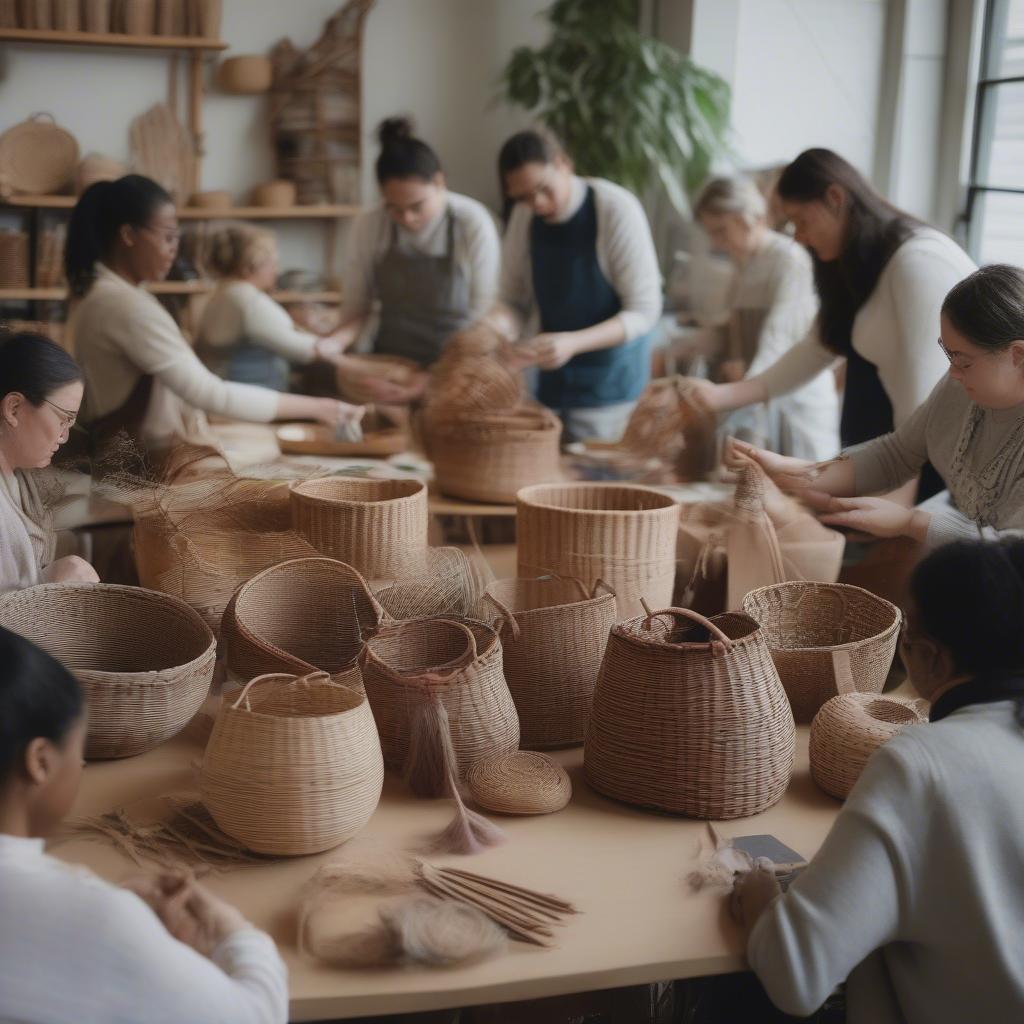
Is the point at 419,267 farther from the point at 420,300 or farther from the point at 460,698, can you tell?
the point at 460,698

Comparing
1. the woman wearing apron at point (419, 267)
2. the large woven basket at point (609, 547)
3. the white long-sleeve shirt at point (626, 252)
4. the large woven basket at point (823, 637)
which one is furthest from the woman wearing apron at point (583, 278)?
the large woven basket at point (823, 637)

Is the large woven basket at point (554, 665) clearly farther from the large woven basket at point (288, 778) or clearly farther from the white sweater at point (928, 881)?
the white sweater at point (928, 881)

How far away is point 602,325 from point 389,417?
0.75 m

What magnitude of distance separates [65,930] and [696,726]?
832 millimetres

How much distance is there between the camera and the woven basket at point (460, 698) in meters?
1.72

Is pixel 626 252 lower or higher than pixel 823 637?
higher

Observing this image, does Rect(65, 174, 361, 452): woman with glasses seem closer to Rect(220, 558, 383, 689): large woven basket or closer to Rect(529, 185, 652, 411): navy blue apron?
Rect(529, 185, 652, 411): navy blue apron

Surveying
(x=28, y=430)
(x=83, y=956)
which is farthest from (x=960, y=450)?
(x=83, y=956)

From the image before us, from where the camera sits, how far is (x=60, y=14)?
5.69 meters

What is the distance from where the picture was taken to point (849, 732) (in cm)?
171

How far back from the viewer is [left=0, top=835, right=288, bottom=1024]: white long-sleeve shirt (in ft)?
3.57

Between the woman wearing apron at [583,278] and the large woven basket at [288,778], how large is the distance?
7.17 feet

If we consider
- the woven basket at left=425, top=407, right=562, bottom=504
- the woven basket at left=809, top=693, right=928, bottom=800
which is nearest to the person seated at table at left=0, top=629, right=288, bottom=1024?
the woven basket at left=809, top=693, right=928, bottom=800

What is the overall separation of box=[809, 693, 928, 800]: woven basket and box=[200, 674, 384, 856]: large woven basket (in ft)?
2.04
